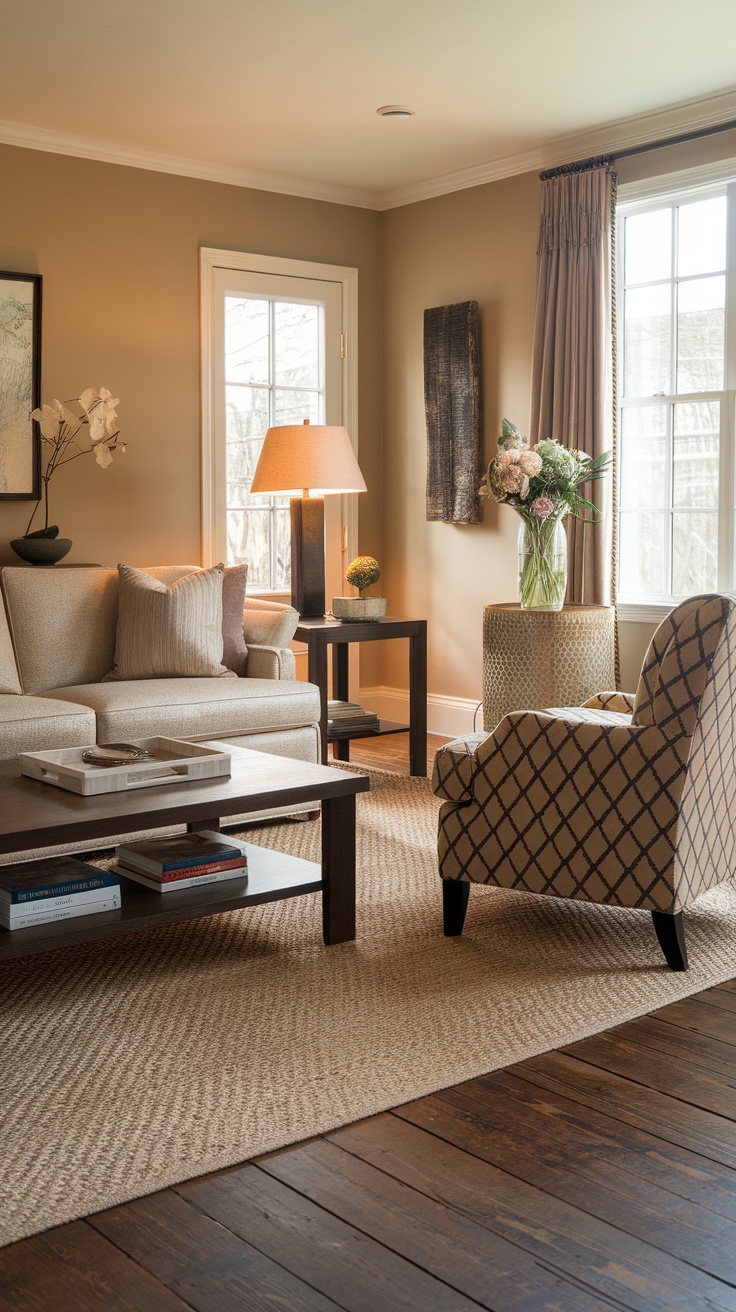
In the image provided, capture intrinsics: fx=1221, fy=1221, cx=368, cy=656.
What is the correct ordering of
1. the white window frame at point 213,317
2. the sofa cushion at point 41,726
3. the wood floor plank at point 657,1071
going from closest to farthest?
1. the wood floor plank at point 657,1071
2. the sofa cushion at point 41,726
3. the white window frame at point 213,317

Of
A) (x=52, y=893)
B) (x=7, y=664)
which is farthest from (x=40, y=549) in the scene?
(x=52, y=893)

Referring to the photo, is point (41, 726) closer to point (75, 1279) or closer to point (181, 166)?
point (75, 1279)

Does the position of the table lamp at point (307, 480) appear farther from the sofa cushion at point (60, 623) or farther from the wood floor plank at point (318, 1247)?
the wood floor plank at point (318, 1247)

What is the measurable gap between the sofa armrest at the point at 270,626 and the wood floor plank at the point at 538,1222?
267cm

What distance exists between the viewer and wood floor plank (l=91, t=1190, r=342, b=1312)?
1597 mm

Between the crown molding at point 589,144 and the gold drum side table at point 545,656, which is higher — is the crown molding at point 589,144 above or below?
above

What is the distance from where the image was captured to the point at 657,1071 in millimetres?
→ 2301

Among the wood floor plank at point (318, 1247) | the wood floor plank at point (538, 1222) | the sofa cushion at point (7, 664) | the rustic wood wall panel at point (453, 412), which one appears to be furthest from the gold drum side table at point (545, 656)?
the wood floor plank at point (318, 1247)

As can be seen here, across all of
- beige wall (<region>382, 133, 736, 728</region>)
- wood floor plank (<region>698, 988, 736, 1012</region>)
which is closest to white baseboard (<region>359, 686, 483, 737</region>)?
beige wall (<region>382, 133, 736, 728</region>)

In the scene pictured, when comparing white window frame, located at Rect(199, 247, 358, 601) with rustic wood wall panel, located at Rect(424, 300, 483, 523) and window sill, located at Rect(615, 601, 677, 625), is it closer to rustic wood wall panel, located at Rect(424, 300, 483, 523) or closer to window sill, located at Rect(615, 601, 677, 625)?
rustic wood wall panel, located at Rect(424, 300, 483, 523)

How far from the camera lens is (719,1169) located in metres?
1.94

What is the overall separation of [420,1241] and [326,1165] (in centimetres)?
26

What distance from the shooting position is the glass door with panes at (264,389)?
5.62m

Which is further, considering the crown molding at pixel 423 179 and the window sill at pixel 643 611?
the window sill at pixel 643 611
